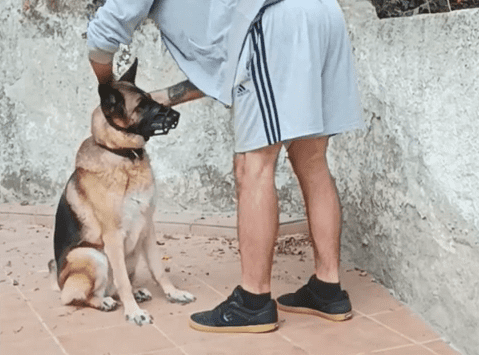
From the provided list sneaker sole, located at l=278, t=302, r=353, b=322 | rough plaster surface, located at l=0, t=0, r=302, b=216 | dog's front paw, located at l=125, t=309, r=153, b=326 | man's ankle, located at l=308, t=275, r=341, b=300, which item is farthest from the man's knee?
rough plaster surface, located at l=0, t=0, r=302, b=216

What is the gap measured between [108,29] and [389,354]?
6.09ft

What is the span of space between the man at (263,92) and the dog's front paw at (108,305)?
1.58 feet

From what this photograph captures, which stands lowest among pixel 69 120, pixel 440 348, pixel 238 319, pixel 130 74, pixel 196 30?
pixel 440 348

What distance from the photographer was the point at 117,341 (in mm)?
3479

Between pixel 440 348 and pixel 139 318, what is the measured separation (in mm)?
1423

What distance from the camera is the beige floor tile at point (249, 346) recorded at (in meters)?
3.31

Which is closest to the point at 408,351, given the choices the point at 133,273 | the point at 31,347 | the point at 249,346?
the point at 249,346

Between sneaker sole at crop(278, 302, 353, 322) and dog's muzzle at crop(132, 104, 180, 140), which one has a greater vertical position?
dog's muzzle at crop(132, 104, 180, 140)

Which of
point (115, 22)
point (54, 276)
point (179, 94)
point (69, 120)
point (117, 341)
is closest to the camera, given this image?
point (115, 22)

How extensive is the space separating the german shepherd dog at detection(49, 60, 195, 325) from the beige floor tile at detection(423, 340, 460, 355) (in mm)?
1349

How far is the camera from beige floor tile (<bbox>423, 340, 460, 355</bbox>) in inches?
130

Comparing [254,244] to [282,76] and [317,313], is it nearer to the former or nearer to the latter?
[317,313]

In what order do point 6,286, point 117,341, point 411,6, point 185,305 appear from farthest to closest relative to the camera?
point 411,6 < point 6,286 < point 185,305 < point 117,341

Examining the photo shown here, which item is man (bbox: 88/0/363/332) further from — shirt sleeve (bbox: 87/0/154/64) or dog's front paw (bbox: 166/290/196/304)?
dog's front paw (bbox: 166/290/196/304)
